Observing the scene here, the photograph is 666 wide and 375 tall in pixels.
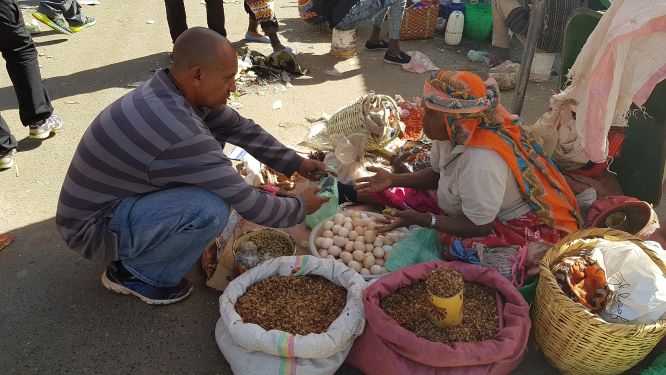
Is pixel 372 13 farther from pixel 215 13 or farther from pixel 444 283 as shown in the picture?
pixel 444 283

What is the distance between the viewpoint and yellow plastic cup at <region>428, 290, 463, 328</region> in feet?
6.66

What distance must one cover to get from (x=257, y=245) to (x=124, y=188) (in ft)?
2.59

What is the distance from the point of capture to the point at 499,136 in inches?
98.7

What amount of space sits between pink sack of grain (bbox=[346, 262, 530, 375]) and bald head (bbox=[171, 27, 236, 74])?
1207mm

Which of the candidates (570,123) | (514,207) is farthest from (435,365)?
(570,123)

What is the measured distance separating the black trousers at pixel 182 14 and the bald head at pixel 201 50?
3237 millimetres

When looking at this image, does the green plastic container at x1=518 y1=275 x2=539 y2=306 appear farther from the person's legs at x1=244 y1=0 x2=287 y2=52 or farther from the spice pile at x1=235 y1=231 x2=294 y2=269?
the person's legs at x1=244 y1=0 x2=287 y2=52

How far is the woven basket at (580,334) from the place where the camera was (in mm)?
2041

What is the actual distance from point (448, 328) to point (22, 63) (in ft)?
10.8

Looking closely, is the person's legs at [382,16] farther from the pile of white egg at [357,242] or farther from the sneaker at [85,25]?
the sneaker at [85,25]

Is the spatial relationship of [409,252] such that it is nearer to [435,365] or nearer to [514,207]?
[514,207]

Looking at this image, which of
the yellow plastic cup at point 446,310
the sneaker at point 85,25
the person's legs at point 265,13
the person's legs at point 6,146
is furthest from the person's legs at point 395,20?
the yellow plastic cup at point 446,310

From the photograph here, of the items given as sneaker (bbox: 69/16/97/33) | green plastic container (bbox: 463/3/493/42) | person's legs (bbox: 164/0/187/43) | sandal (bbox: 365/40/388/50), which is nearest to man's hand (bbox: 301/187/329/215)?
person's legs (bbox: 164/0/187/43)

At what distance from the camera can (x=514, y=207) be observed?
2.69 meters
